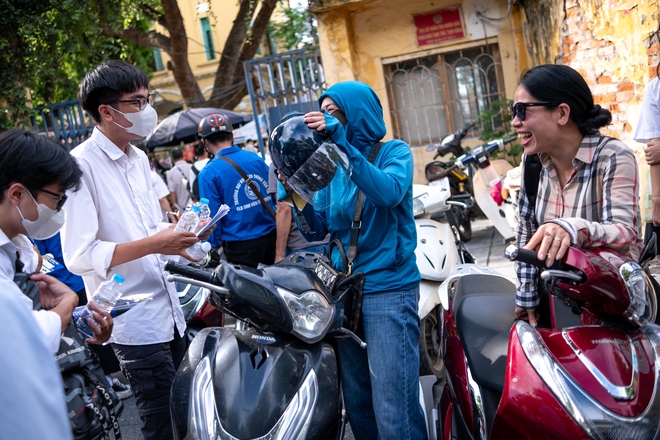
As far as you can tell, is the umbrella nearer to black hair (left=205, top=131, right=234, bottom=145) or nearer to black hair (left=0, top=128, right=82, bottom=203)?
black hair (left=205, top=131, right=234, bottom=145)

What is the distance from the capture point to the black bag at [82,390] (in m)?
1.88

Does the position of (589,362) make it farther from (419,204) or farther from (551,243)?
(419,204)

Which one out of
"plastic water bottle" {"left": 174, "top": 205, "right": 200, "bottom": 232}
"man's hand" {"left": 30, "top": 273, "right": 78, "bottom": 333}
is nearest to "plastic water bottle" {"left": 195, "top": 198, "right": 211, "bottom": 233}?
"plastic water bottle" {"left": 174, "top": 205, "right": 200, "bottom": 232}

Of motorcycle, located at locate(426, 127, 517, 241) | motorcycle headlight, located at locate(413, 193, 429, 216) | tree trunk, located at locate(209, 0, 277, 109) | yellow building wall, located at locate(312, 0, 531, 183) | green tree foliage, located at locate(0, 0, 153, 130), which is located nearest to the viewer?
motorcycle headlight, located at locate(413, 193, 429, 216)

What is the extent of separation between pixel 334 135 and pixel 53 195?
88cm

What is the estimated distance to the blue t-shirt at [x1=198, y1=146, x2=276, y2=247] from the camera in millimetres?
4910

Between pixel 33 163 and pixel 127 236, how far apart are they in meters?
0.87

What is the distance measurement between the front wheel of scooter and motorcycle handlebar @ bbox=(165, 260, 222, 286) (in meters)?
2.32

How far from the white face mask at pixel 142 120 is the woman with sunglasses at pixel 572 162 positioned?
5.05ft

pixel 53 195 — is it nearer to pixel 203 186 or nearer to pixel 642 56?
pixel 203 186

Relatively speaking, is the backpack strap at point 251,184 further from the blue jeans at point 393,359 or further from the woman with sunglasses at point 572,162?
the woman with sunglasses at point 572,162

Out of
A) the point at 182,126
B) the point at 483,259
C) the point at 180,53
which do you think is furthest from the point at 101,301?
the point at 180,53

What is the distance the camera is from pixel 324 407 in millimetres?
2322

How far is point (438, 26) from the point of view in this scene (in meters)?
9.88
